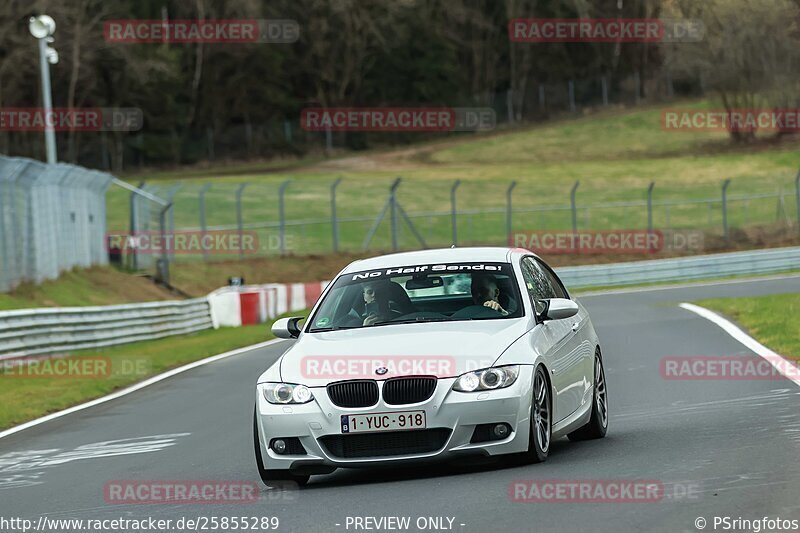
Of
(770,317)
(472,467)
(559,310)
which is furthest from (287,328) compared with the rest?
(770,317)

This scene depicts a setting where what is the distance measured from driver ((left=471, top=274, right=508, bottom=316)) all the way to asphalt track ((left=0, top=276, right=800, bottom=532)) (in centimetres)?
104

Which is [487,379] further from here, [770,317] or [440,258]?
[770,317]

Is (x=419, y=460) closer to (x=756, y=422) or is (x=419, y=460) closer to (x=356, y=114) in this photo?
(x=756, y=422)

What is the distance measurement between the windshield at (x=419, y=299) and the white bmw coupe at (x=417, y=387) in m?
0.01

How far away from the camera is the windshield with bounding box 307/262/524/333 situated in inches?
392

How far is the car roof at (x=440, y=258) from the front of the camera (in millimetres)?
10477

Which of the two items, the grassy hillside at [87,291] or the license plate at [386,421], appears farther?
the grassy hillside at [87,291]

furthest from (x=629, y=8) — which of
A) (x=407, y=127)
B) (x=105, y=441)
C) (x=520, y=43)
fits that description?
(x=105, y=441)

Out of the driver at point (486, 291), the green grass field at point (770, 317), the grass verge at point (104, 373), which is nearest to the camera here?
the driver at point (486, 291)

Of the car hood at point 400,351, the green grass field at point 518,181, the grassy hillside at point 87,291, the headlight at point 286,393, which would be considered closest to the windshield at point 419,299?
the car hood at point 400,351

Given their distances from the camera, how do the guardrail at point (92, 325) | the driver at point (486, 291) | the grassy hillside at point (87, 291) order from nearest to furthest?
the driver at point (486, 291), the guardrail at point (92, 325), the grassy hillside at point (87, 291)

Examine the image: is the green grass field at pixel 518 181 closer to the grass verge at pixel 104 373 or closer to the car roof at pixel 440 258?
the grass verge at pixel 104 373

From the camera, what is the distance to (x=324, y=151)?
79.4 m

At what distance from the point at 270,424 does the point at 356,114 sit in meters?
77.6
